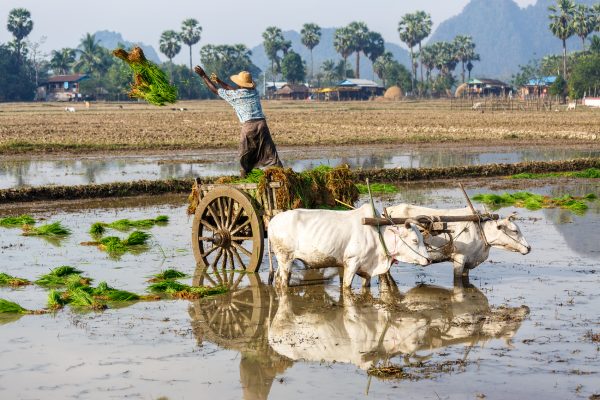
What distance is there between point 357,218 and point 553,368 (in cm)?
328

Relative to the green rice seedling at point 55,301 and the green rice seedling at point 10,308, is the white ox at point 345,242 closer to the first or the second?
the green rice seedling at point 55,301

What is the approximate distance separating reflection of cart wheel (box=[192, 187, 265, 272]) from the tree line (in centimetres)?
8342

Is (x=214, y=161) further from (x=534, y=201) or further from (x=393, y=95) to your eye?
(x=393, y=95)

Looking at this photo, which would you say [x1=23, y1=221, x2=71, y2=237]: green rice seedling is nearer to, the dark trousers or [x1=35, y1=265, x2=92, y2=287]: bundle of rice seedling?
[x1=35, y1=265, x2=92, y2=287]: bundle of rice seedling

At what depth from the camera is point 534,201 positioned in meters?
17.7

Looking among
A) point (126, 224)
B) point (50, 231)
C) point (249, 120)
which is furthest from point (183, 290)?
point (126, 224)

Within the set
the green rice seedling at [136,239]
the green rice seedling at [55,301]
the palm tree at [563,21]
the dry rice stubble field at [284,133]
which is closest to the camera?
the green rice seedling at [55,301]

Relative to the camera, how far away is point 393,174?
22359 mm

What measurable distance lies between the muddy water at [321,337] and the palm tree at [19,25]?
122m

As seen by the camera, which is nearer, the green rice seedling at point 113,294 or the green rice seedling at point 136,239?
the green rice seedling at point 113,294

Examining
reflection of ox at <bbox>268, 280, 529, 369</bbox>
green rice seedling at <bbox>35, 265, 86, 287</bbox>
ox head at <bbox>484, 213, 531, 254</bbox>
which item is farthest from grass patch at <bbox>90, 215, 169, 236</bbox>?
ox head at <bbox>484, 213, 531, 254</bbox>

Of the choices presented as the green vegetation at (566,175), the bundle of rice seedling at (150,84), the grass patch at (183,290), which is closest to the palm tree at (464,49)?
the green vegetation at (566,175)

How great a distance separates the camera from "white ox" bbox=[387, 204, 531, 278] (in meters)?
10.9

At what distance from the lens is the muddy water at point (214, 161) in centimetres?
2327
